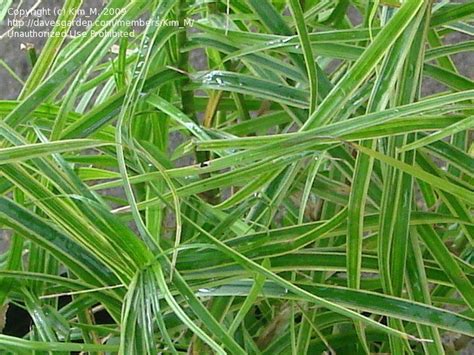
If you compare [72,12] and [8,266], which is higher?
[72,12]

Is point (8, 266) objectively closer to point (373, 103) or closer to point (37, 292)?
point (37, 292)

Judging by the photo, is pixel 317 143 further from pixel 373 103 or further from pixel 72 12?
pixel 72 12

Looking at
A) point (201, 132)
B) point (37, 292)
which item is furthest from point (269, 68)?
point (37, 292)

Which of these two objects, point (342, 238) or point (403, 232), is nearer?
point (403, 232)

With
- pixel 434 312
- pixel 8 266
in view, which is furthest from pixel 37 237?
pixel 434 312

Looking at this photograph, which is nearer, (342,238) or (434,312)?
(434,312)

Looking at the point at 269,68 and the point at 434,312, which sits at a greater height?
the point at 269,68
